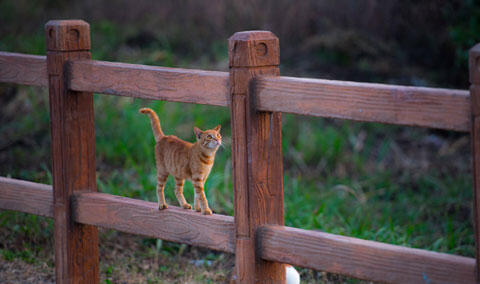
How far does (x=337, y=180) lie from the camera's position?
5.99 meters

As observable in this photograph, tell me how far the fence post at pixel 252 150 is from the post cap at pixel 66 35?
955 millimetres

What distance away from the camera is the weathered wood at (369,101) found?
6.43ft

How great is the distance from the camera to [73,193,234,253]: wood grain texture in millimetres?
2578

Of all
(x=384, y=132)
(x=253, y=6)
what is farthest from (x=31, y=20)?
(x=384, y=132)

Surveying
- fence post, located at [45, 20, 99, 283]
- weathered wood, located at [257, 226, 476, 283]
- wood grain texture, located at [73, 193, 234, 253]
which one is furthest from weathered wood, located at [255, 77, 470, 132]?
fence post, located at [45, 20, 99, 283]

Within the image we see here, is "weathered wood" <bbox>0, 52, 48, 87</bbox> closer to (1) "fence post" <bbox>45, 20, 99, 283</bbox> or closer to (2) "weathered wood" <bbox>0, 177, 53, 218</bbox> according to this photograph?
(1) "fence post" <bbox>45, 20, 99, 283</bbox>

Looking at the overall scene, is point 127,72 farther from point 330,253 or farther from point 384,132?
point 384,132

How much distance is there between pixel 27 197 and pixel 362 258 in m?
1.83

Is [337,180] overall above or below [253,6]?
below

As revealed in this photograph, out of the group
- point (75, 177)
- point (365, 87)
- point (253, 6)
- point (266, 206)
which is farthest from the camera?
point (253, 6)

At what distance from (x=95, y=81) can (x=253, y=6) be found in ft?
20.2

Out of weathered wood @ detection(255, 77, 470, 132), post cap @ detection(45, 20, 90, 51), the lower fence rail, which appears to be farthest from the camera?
post cap @ detection(45, 20, 90, 51)

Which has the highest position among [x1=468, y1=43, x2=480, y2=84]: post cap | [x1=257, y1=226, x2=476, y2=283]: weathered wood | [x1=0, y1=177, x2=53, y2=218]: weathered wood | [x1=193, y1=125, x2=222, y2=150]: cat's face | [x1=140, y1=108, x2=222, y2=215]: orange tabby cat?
[x1=468, y1=43, x2=480, y2=84]: post cap

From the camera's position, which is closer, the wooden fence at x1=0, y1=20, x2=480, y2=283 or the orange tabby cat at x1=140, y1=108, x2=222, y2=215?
the wooden fence at x1=0, y1=20, x2=480, y2=283
